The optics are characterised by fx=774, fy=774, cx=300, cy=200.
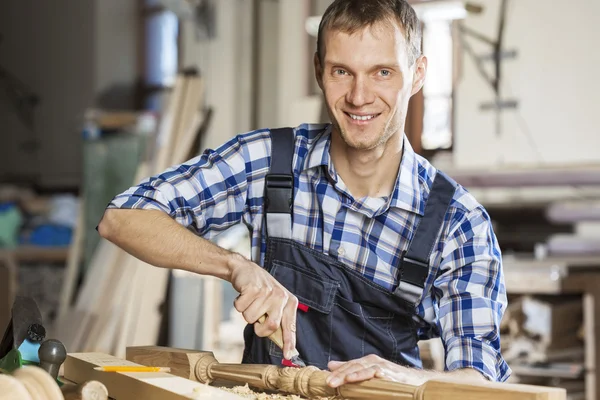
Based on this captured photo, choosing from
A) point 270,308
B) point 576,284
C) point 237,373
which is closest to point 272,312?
point 270,308

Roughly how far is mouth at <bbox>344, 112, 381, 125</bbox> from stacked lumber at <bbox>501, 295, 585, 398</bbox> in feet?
11.0

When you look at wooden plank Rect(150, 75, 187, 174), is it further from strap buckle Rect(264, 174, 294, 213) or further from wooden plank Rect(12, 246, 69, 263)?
strap buckle Rect(264, 174, 294, 213)

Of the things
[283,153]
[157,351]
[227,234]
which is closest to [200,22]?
[227,234]

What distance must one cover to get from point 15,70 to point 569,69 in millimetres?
7480

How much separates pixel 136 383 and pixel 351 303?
2.90ft

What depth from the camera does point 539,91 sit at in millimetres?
7246

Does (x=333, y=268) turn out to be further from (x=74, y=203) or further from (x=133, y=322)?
(x=74, y=203)

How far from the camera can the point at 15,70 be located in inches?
427

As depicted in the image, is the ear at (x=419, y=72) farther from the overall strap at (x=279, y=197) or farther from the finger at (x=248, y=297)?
the finger at (x=248, y=297)

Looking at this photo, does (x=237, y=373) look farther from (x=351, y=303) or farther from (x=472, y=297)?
(x=472, y=297)

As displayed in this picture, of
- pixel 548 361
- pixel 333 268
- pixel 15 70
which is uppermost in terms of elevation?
pixel 15 70

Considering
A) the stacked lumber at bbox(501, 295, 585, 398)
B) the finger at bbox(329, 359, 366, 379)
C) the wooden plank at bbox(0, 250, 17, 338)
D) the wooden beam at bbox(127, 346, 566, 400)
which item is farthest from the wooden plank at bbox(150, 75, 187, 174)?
the finger at bbox(329, 359, 366, 379)

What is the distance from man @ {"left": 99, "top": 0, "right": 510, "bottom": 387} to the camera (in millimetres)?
1995

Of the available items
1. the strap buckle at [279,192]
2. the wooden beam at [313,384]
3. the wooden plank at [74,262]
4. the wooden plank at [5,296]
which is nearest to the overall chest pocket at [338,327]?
the strap buckle at [279,192]
